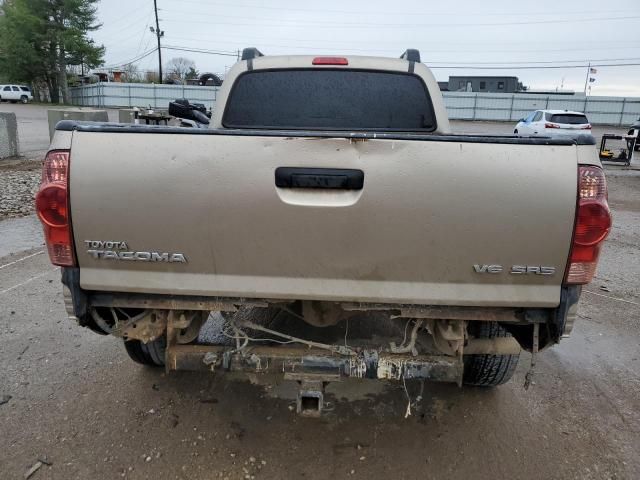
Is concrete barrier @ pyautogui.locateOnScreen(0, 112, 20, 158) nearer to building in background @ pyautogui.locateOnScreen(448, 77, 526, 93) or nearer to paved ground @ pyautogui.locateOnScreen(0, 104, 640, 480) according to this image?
paved ground @ pyautogui.locateOnScreen(0, 104, 640, 480)

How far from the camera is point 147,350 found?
11.1 feet

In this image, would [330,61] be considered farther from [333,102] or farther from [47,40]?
[47,40]

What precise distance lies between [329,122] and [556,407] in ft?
8.58

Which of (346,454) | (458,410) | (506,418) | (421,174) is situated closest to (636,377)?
(506,418)

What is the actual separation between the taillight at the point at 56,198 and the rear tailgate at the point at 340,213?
45 millimetres

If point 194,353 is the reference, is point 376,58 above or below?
above

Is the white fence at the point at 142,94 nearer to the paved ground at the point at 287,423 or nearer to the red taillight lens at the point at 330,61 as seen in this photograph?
the red taillight lens at the point at 330,61

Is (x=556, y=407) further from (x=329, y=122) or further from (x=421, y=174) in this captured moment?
(x=329, y=122)

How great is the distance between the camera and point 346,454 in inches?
113

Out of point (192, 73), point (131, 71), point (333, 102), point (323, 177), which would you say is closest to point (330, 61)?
point (333, 102)

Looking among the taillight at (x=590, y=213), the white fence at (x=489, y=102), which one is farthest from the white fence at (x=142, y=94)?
the taillight at (x=590, y=213)

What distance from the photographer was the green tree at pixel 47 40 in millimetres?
50000

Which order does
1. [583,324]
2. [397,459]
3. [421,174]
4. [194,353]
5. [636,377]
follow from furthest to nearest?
[583,324] → [636,377] → [397,459] → [194,353] → [421,174]

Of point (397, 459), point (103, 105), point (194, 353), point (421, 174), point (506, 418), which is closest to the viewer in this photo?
point (421, 174)
